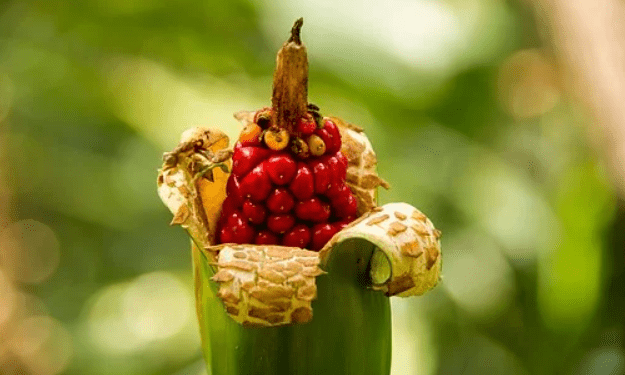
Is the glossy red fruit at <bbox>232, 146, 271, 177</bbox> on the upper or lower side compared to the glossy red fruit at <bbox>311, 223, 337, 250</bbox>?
upper

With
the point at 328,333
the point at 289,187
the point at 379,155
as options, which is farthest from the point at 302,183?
the point at 379,155

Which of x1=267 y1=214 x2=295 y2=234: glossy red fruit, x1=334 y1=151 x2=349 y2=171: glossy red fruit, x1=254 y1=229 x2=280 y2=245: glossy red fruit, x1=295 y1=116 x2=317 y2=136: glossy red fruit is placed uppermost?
x1=295 y1=116 x2=317 y2=136: glossy red fruit

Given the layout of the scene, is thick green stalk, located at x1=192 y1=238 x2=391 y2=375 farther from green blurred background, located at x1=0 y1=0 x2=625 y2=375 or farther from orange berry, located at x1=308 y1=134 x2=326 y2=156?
green blurred background, located at x1=0 y1=0 x2=625 y2=375

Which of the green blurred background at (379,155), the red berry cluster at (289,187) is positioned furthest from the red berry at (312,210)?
the green blurred background at (379,155)

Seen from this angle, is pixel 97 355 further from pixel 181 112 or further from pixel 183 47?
pixel 183 47

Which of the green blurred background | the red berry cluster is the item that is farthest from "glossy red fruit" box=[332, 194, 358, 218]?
the green blurred background

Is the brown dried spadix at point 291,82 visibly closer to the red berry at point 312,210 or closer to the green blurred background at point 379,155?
the red berry at point 312,210

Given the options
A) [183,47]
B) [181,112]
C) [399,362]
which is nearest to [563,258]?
[399,362]
